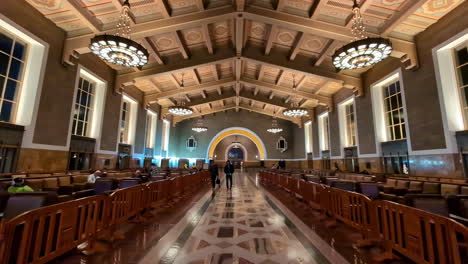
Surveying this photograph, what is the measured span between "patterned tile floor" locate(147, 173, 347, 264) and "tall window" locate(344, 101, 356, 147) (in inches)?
478

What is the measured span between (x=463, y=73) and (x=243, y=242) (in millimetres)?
10374

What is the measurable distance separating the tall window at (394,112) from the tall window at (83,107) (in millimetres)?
16728

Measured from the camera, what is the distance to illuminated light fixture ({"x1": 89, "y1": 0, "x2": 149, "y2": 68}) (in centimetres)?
591

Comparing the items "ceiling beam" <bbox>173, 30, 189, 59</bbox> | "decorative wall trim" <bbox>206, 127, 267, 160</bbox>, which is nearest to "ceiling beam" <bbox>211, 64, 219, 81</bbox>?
"ceiling beam" <bbox>173, 30, 189, 59</bbox>

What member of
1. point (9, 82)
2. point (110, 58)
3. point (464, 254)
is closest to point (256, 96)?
point (110, 58)

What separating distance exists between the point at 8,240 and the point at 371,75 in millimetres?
15011

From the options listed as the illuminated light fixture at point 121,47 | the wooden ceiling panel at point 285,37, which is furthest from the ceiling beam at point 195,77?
the illuminated light fixture at point 121,47

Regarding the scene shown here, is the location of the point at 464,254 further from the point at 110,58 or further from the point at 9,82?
the point at 9,82

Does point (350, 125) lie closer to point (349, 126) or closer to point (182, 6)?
point (349, 126)

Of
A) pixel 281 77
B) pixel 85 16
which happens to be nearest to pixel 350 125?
pixel 281 77

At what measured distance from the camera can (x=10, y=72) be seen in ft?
22.9

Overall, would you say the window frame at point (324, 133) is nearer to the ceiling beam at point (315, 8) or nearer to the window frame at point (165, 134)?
the ceiling beam at point (315, 8)

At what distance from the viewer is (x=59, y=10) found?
739cm

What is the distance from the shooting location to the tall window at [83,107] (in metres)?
9.97
